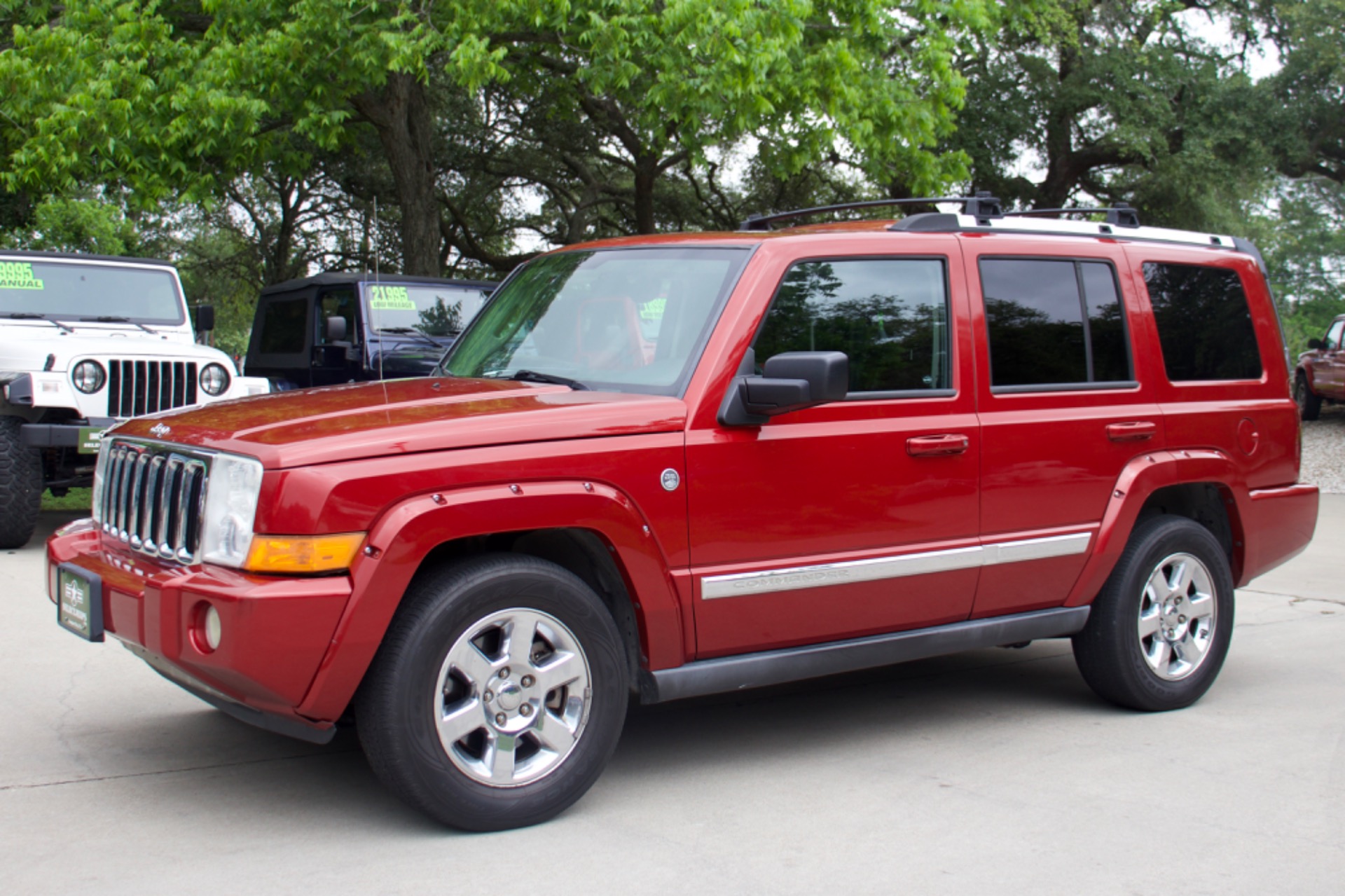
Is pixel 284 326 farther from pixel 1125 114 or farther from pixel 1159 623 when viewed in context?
pixel 1125 114

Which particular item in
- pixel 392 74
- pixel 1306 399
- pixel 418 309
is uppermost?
pixel 392 74

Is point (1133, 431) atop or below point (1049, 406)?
below

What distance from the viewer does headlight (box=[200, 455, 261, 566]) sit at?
11.9 feet

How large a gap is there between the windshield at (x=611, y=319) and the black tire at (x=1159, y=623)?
2.09m

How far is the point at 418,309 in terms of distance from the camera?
1233 centimetres

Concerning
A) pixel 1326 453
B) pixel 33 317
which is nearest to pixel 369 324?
pixel 33 317

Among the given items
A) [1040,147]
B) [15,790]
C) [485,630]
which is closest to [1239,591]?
[485,630]

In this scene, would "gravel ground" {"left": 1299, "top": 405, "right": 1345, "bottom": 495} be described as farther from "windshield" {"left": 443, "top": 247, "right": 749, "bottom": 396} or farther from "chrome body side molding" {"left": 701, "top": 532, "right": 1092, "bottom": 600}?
"windshield" {"left": 443, "top": 247, "right": 749, "bottom": 396}

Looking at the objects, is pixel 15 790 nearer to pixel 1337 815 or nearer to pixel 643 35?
pixel 1337 815

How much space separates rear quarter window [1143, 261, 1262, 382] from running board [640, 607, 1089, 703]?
1170 millimetres

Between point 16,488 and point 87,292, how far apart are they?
2183 millimetres

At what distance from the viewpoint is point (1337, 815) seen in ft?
Answer: 13.7

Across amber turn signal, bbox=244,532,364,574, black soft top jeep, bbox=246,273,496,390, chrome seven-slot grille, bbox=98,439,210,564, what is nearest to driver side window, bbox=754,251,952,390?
amber turn signal, bbox=244,532,364,574

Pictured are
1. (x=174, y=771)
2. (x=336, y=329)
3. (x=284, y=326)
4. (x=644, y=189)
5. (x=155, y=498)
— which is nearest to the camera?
(x=155, y=498)
